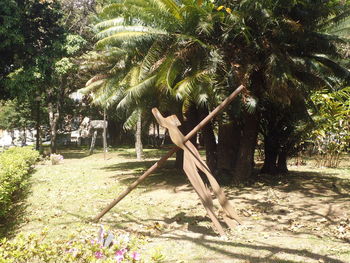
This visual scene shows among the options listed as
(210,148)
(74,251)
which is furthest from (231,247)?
(210,148)

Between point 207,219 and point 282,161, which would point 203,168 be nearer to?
point 207,219

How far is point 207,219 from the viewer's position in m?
7.31

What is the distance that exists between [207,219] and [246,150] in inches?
151

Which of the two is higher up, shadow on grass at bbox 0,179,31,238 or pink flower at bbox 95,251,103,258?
pink flower at bbox 95,251,103,258

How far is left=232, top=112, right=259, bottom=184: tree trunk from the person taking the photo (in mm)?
10609

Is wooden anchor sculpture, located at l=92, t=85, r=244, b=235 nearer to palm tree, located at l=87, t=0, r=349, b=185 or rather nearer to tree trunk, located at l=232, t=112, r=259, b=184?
palm tree, located at l=87, t=0, r=349, b=185

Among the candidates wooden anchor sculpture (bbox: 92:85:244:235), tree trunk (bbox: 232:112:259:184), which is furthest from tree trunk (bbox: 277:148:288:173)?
wooden anchor sculpture (bbox: 92:85:244:235)

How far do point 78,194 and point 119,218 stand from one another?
3341mm

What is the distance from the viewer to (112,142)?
37938mm

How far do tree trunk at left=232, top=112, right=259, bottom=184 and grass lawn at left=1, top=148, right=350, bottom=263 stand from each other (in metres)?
0.56

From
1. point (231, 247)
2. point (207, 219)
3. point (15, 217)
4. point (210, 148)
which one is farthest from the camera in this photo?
point (210, 148)

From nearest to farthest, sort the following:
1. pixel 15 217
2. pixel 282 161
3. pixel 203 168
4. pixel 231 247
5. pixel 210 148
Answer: pixel 231 247
pixel 203 168
pixel 15 217
pixel 210 148
pixel 282 161

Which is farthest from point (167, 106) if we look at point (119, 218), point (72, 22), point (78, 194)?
point (72, 22)

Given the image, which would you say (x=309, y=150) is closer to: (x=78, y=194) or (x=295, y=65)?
(x=295, y=65)
